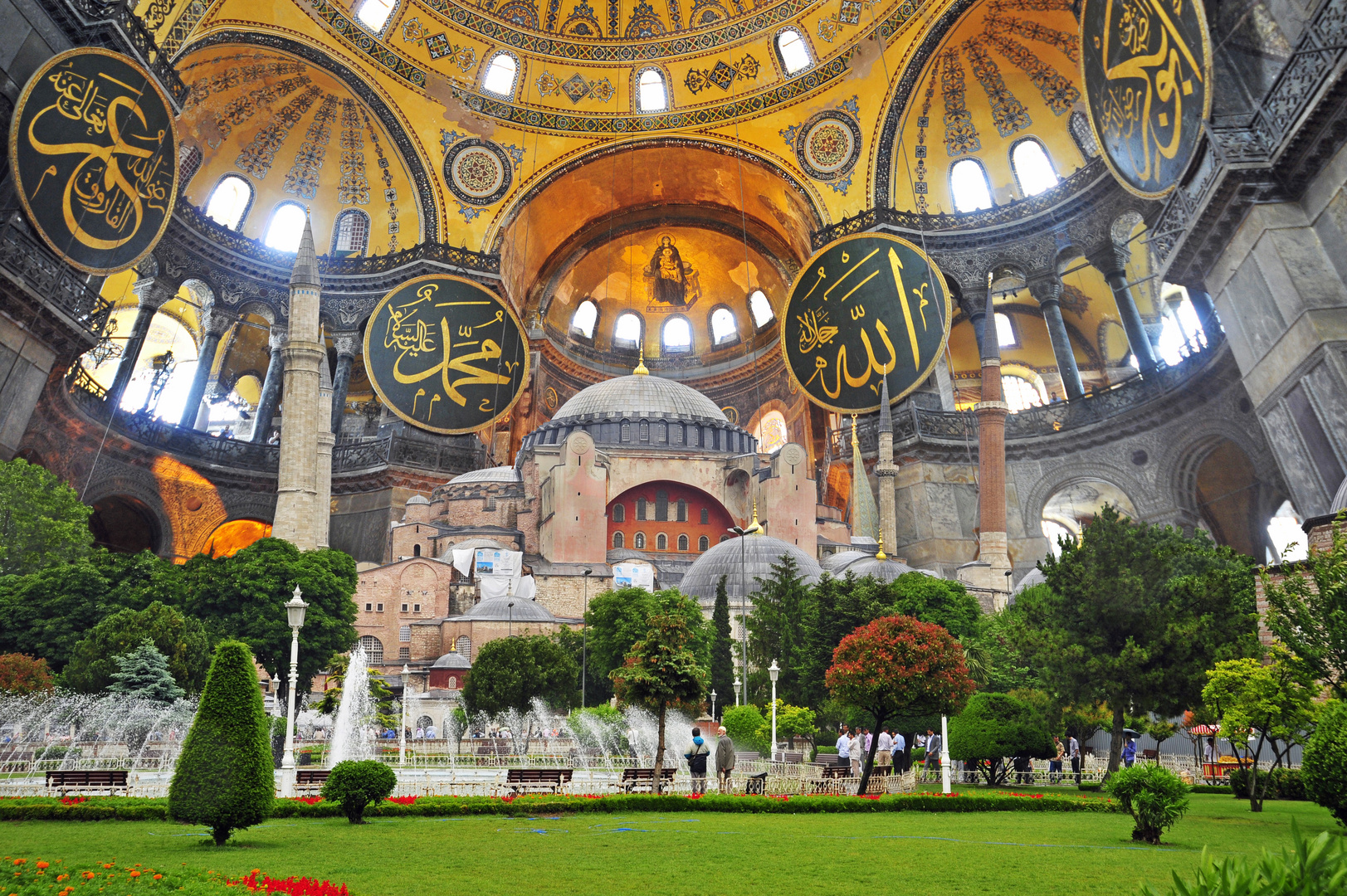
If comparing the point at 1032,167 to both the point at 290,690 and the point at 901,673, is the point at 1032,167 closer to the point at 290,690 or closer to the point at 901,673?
the point at 901,673

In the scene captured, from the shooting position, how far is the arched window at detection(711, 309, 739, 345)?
50.0 m

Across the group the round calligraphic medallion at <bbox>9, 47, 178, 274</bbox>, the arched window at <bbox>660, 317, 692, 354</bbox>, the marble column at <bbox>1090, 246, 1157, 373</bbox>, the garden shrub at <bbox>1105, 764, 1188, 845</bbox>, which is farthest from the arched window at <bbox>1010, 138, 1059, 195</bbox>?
the garden shrub at <bbox>1105, 764, 1188, 845</bbox>

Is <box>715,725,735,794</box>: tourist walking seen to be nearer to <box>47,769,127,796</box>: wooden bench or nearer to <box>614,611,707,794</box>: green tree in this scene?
<box>614,611,707,794</box>: green tree

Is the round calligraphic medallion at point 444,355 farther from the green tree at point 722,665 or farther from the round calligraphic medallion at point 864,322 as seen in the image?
the green tree at point 722,665

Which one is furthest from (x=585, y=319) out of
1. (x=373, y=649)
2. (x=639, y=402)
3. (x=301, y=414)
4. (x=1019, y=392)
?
(x=373, y=649)

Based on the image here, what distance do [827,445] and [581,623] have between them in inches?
592

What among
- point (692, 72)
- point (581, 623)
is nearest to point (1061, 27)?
point (692, 72)

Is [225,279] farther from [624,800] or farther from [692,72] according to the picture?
[624,800]

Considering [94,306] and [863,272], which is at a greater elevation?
[863,272]

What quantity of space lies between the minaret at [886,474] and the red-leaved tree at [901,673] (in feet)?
61.4

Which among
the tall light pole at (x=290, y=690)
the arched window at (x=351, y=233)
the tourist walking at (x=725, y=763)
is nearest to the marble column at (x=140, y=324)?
the arched window at (x=351, y=233)

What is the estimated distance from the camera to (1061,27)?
112 ft

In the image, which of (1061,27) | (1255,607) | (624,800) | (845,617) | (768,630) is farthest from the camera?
(1061,27)

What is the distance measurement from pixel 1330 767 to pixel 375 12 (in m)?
41.8
